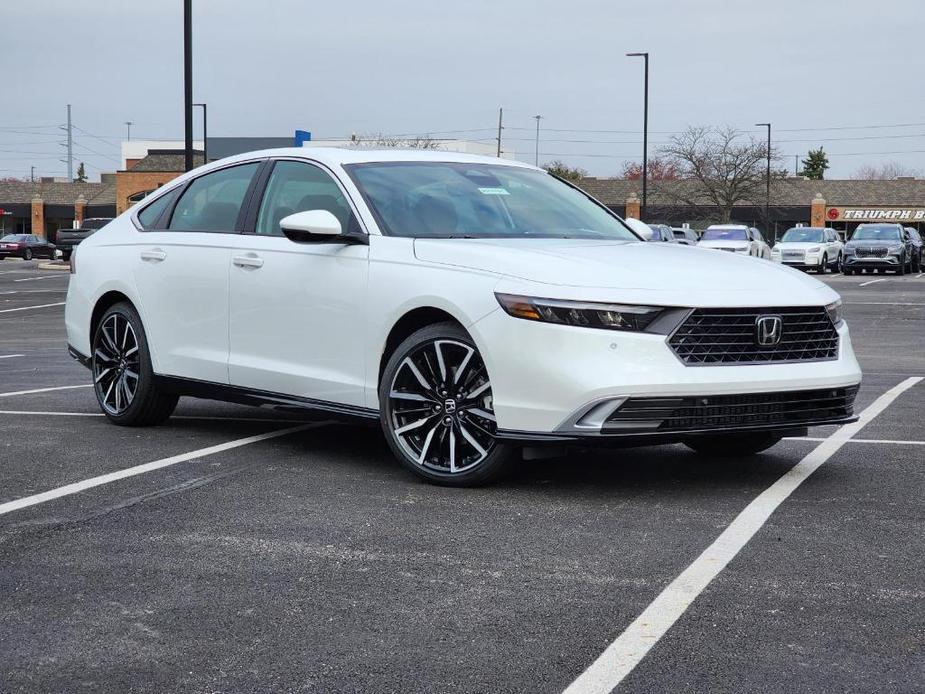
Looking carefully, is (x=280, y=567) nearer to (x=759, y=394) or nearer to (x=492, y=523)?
(x=492, y=523)

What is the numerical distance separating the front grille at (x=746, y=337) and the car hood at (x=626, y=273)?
0.05 metres

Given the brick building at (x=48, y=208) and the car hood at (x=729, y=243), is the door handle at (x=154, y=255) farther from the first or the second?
the brick building at (x=48, y=208)

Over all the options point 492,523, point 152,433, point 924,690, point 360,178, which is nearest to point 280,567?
point 492,523

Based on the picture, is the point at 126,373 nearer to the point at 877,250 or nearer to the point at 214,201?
the point at 214,201

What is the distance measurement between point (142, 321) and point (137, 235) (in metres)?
0.59

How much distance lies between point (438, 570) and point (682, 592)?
0.87 m

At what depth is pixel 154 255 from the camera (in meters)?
8.31

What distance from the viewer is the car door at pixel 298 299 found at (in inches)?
273

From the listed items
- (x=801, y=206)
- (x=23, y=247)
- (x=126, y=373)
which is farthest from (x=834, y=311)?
(x=801, y=206)

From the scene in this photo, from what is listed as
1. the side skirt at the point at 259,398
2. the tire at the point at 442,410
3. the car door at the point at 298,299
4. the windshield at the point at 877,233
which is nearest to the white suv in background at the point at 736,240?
the windshield at the point at 877,233

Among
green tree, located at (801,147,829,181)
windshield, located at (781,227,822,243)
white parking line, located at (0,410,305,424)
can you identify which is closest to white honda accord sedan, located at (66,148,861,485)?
white parking line, located at (0,410,305,424)

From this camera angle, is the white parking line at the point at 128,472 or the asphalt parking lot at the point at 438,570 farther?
the white parking line at the point at 128,472

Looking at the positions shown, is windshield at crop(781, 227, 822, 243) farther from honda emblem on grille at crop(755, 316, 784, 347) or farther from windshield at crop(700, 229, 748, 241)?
honda emblem on grille at crop(755, 316, 784, 347)

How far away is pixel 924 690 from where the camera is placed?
11.8ft
